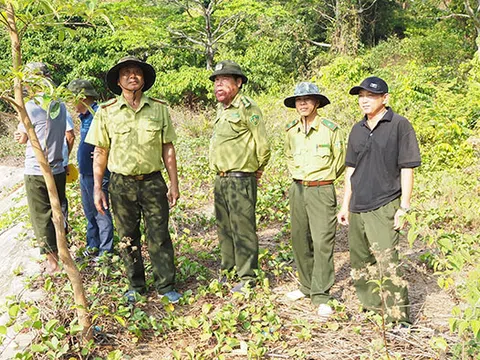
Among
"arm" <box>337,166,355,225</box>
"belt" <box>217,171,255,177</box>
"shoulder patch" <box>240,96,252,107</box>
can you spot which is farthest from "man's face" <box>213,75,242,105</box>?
"arm" <box>337,166,355,225</box>

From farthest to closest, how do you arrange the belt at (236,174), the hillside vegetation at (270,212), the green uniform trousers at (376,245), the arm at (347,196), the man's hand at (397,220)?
the belt at (236,174) → the arm at (347,196) → the green uniform trousers at (376,245) → the man's hand at (397,220) → the hillside vegetation at (270,212)

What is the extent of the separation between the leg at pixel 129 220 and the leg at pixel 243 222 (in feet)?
2.61

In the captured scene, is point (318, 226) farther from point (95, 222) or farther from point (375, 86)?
point (95, 222)

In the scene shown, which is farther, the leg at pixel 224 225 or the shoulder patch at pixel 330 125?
the leg at pixel 224 225

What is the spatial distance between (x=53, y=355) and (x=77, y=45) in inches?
677

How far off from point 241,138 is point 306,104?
24.3 inches

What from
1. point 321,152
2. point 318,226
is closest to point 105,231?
point 318,226

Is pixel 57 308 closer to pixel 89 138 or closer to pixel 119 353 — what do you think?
pixel 119 353

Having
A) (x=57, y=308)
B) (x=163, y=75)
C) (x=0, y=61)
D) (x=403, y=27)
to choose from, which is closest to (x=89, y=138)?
(x=57, y=308)

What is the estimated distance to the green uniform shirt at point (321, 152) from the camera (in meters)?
3.49

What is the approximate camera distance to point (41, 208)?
3.96 meters

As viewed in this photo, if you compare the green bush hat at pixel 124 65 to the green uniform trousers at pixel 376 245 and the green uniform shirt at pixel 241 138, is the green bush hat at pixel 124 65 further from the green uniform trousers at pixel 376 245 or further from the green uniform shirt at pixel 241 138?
the green uniform trousers at pixel 376 245

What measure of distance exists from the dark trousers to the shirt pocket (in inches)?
41.8

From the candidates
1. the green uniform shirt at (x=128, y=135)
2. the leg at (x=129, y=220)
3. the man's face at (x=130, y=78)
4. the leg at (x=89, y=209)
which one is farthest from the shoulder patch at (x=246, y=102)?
the leg at (x=89, y=209)
